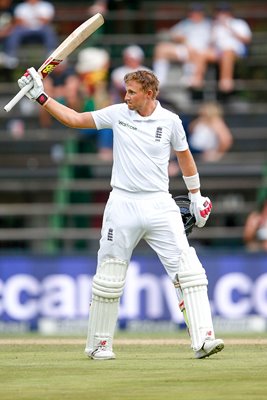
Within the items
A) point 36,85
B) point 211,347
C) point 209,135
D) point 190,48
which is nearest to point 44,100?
point 36,85

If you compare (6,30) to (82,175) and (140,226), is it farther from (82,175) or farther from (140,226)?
(140,226)

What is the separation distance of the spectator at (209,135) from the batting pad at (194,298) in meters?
8.60

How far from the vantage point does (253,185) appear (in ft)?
58.2

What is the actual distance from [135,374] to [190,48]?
10.9 meters

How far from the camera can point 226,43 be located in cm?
1800

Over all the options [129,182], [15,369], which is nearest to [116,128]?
[129,182]

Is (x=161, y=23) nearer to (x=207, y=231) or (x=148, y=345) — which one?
(x=207, y=231)

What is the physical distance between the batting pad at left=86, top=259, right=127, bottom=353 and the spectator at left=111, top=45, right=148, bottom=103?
8765 millimetres

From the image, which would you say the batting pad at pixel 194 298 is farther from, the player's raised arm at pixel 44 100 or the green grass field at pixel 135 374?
the player's raised arm at pixel 44 100

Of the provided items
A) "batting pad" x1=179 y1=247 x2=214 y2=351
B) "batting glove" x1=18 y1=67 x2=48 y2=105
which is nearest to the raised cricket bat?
"batting glove" x1=18 y1=67 x2=48 y2=105

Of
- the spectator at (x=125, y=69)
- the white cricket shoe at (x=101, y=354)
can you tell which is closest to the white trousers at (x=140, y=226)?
the white cricket shoe at (x=101, y=354)

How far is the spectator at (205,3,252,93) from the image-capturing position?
17953 millimetres

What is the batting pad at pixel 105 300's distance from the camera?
348 inches

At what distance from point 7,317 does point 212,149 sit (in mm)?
4080
